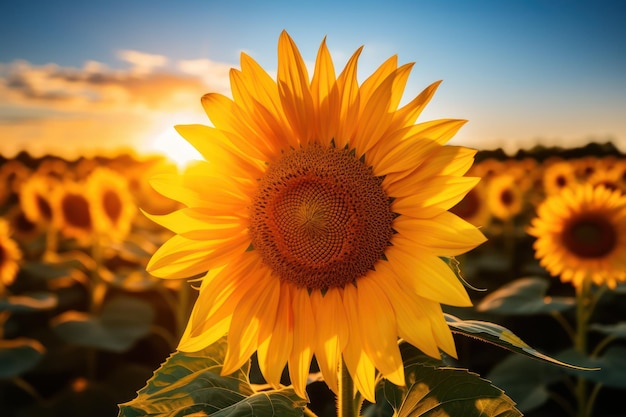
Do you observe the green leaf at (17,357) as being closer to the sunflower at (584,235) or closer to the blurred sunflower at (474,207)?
the sunflower at (584,235)

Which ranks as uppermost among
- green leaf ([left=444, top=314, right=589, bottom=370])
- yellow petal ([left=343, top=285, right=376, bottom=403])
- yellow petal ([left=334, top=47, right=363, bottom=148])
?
yellow petal ([left=334, top=47, right=363, bottom=148])

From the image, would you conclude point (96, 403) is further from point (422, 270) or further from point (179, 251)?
point (422, 270)

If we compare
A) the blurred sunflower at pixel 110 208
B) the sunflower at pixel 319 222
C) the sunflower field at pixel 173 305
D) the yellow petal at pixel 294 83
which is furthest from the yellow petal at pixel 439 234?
the blurred sunflower at pixel 110 208

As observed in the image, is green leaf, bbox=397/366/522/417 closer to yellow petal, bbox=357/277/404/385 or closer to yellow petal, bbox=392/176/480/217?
yellow petal, bbox=357/277/404/385

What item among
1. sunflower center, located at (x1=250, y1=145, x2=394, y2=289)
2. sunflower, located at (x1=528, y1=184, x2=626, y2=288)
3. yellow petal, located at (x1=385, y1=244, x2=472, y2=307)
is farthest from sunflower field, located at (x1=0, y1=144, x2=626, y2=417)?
yellow petal, located at (x1=385, y1=244, x2=472, y2=307)

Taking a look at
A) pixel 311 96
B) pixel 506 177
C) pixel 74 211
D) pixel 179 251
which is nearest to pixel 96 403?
pixel 74 211

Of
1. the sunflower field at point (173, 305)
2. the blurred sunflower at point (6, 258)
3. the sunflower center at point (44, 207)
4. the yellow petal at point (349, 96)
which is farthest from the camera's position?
the sunflower center at point (44, 207)
